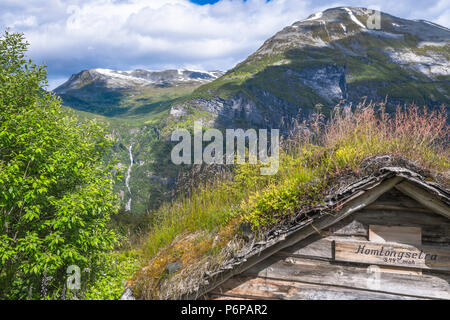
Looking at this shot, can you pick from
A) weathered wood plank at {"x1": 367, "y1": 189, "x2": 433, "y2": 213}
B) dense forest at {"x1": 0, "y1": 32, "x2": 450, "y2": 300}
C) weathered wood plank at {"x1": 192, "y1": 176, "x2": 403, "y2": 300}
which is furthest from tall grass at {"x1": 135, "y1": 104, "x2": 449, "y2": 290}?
weathered wood plank at {"x1": 367, "y1": 189, "x2": 433, "y2": 213}

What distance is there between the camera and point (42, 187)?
259 inches

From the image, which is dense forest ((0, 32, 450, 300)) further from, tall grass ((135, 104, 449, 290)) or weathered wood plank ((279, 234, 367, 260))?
weathered wood plank ((279, 234, 367, 260))

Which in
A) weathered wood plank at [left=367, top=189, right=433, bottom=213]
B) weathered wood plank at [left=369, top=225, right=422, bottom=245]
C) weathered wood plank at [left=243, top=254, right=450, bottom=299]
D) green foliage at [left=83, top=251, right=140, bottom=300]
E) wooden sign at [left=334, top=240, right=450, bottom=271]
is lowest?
green foliage at [left=83, top=251, right=140, bottom=300]

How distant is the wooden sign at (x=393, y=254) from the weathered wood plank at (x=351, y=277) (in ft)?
0.49

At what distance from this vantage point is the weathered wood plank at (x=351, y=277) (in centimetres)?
445

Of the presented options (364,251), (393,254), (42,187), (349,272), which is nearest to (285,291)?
(349,272)

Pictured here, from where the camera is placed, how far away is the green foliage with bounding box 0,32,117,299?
6707 millimetres

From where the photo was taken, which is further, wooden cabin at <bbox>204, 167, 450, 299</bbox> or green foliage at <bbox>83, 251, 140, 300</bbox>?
green foliage at <bbox>83, 251, 140, 300</bbox>

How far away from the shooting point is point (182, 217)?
6.54m

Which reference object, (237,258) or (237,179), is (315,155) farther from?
(237,258)

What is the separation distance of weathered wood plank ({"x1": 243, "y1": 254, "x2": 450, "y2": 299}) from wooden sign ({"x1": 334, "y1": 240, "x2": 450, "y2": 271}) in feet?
0.49

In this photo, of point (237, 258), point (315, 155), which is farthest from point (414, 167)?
point (237, 258)

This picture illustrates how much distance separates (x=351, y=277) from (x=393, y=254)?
2.43 feet

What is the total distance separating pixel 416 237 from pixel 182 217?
445 cm
